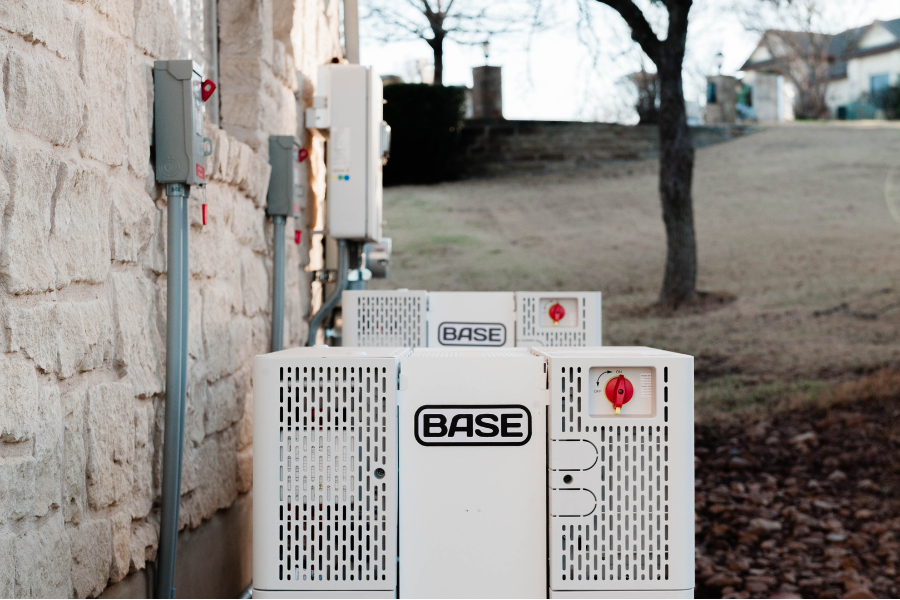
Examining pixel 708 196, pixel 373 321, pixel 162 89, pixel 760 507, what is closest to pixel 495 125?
pixel 708 196

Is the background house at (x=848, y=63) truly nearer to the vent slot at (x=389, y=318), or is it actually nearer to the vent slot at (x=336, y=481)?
the vent slot at (x=389, y=318)

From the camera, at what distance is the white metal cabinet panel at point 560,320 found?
319cm

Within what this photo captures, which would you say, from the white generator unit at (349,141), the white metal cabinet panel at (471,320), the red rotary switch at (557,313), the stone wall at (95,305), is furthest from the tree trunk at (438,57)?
the stone wall at (95,305)

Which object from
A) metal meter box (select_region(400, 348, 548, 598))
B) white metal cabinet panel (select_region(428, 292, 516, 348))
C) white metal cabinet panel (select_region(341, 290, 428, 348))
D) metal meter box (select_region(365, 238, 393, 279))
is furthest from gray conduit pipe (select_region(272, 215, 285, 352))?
metal meter box (select_region(400, 348, 548, 598))

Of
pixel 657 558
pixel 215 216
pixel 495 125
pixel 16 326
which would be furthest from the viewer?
pixel 495 125

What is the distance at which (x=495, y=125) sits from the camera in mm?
13367

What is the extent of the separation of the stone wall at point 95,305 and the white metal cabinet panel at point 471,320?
84 cm

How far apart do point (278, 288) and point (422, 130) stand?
9.49 metres

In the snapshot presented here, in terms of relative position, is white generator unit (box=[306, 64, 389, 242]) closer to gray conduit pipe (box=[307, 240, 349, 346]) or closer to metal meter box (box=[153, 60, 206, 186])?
gray conduit pipe (box=[307, 240, 349, 346])

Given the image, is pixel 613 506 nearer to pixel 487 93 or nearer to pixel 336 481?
pixel 336 481

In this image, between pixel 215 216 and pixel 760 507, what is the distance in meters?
4.43

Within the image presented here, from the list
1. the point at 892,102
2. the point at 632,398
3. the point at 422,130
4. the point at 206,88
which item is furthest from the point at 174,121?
the point at 892,102

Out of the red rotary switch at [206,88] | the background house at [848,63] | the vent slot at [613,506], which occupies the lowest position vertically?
the vent slot at [613,506]

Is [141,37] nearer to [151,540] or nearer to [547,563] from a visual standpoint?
[151,540]
